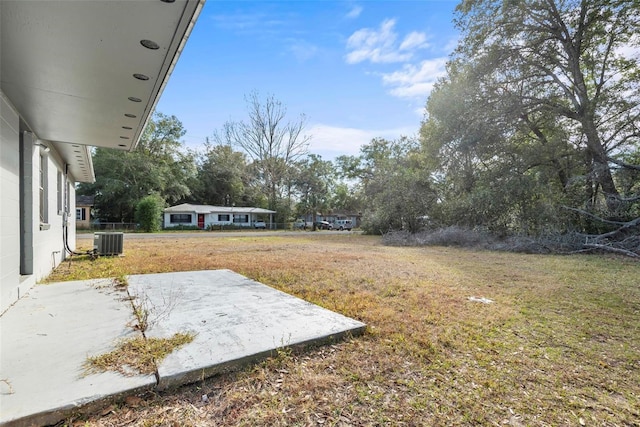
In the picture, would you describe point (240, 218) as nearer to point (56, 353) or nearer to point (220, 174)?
point (220, 174)

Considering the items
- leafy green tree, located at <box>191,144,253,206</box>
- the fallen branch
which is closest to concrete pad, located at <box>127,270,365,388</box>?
the fallen branch

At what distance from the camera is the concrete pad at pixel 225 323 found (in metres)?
2.28

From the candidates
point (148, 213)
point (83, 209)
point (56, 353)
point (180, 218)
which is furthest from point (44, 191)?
point (83, 209)

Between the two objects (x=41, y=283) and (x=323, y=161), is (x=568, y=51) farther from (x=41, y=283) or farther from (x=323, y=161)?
(x=323, y=161)

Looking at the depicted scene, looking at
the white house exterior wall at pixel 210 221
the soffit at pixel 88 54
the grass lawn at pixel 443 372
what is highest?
the soffit at pixel 88 54

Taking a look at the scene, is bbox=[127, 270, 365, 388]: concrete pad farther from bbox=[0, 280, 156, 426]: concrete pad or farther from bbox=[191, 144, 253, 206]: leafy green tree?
bbox=[191, 144, 253, 206]: leafy green tree

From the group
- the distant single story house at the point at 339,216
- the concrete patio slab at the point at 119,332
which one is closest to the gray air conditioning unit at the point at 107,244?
the concrete patio slab at the point at 119,332

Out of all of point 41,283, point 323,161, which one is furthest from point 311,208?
point 41,283

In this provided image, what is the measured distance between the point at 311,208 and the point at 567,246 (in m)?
28.9

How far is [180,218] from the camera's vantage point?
29.8 m

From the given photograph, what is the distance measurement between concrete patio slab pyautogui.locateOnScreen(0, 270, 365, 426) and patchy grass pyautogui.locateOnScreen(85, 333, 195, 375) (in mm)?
68

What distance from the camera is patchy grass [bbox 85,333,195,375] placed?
213 centimetres

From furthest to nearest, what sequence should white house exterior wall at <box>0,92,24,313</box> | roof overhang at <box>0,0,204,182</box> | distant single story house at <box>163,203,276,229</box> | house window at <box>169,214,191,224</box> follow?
house window at <box>169,214,191,224</box>
distant single story house at <box>163,203,276,229</box>
white house exterior wall at <box>0,92,24,313</box>
roof overhang at <box>0,0,204,182</box>

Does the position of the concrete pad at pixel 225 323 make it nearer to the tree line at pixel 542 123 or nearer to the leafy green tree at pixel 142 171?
the tree line at pixel 542 123
